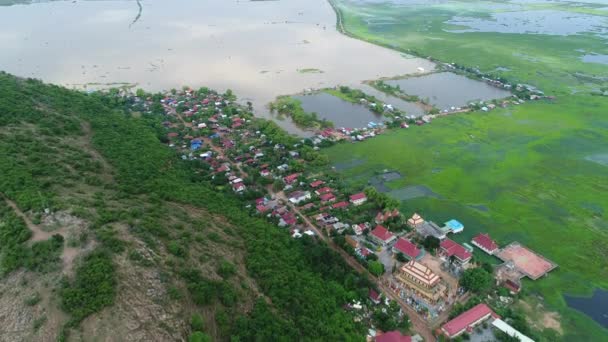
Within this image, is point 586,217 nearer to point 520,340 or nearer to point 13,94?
point 520,340

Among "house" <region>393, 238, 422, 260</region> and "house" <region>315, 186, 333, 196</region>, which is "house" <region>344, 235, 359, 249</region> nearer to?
"house" <region>393, 238, 422, 260</region>

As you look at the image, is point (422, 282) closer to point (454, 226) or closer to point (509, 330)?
point (509, 330)

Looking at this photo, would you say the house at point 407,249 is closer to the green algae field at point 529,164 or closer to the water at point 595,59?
the green algae field at point 529,164

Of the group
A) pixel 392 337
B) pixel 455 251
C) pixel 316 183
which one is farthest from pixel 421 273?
pixel 316 183

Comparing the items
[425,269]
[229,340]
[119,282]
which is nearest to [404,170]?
[425,269]

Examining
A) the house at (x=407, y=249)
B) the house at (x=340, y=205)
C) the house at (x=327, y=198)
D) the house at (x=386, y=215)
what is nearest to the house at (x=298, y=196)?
the house at (x=327, y=198)

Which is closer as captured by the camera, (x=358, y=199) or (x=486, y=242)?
(x=486, y=242)

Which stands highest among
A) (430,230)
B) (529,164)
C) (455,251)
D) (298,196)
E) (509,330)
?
(298,196)
